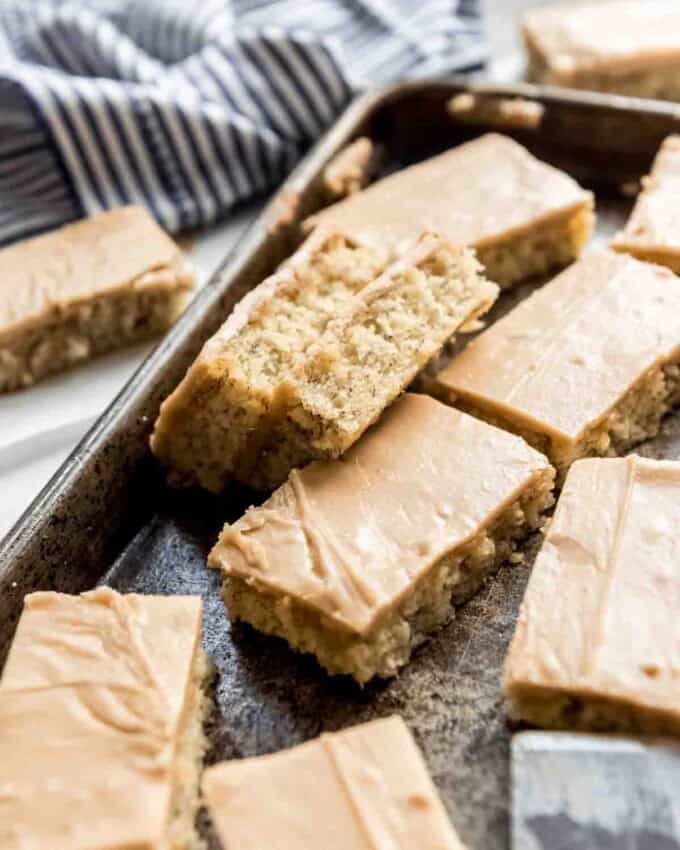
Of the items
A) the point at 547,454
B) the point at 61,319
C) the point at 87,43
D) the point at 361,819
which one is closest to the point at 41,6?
the point at 87,43

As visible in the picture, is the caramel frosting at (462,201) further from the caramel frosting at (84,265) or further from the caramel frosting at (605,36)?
the caramel frosting at (605,36)

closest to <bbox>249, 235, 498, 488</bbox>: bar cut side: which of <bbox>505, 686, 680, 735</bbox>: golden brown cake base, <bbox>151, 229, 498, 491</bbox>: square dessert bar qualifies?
<bbox>151, 229, 498, 491</bbox>: square dessert bar

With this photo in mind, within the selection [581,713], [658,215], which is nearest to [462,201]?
[658,215]

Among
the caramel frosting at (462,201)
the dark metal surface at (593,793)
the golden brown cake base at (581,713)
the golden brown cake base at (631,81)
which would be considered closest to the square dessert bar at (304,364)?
the caramel frosting at (462,201)

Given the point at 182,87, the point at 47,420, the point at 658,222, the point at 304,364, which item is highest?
the point at 182,87

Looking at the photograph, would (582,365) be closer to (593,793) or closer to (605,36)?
(593,793)
